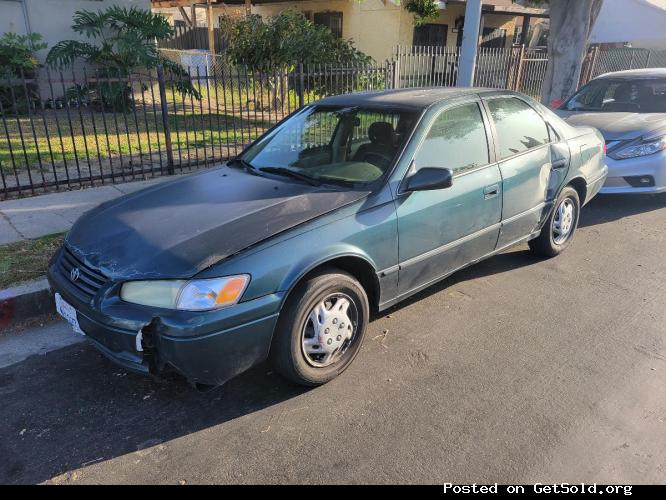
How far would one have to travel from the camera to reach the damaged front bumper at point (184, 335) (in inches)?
103

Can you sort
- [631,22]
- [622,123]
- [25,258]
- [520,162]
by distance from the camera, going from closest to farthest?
[520,162] → [25,258] → [622,123] → [631,22]

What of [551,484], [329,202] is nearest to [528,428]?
[551,484]

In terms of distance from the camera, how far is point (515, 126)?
4.45m

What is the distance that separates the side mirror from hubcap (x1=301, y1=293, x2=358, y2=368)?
2.85 feet

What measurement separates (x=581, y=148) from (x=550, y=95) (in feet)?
22.1

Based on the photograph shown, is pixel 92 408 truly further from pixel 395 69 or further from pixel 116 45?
pixel 116 45

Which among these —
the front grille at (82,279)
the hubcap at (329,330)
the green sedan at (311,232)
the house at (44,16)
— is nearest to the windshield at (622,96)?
the green sedan at (311,232)

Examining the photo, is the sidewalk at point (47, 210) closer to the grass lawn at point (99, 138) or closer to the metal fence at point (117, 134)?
the metal fence at point (117, 134)

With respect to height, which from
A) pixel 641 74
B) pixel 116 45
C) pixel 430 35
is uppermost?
pixel 430 35

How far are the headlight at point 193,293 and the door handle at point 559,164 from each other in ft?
10.7

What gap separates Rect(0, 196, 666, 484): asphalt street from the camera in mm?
2562

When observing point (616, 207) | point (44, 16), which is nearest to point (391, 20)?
point (44, 16)

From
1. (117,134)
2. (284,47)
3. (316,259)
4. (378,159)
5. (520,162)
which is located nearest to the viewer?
(316,259)

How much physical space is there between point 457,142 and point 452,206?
516 millimetres
